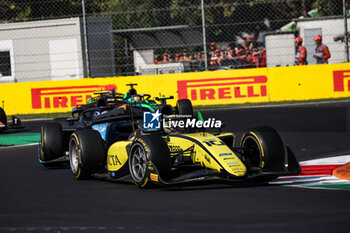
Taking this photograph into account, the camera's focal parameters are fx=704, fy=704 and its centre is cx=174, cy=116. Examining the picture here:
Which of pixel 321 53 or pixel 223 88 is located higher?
pixel 321 53

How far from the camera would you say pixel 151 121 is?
8.58 m

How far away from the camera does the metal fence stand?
2197 cm

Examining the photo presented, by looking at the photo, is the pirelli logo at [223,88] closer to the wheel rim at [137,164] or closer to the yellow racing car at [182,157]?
the yellow racing car at [182,157]

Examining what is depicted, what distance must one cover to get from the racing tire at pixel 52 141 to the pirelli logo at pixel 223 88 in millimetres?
10610

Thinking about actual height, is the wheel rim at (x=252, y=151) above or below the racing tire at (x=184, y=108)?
below

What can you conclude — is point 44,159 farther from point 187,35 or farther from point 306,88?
point 187,35

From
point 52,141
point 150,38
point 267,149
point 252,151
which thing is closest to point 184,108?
point 52,141

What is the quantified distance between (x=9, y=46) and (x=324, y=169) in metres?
17.1

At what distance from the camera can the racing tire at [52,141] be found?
33.8 feet

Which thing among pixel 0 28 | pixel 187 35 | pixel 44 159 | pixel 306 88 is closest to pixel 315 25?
pixel 187 35

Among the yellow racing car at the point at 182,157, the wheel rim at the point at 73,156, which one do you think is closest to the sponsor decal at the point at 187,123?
the yellow racing car at the point at 182,157

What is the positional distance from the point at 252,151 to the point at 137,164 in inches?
54.8

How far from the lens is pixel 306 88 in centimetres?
2062

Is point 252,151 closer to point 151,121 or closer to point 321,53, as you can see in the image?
point 151,121
